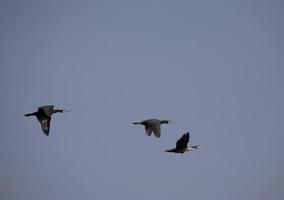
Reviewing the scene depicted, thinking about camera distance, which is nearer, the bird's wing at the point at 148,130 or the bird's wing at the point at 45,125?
the bird's wing at the point at 45,125

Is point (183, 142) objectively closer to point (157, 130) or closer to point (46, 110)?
point (157, 130)

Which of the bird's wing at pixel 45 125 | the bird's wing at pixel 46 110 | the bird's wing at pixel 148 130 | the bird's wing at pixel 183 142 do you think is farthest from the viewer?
the bird's wing at pixel 148 130

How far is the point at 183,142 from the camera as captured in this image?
332ft

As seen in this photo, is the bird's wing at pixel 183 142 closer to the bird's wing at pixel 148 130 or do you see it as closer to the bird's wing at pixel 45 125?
the bird's wing at pixel 148 130

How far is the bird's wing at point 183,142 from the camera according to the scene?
99613 mm

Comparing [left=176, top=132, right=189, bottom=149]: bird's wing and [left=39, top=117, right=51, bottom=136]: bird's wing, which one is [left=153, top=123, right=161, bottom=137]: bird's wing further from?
[left=39, top=117, right=51, bottom=136]: bird's wing

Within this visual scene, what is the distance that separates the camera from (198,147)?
106m

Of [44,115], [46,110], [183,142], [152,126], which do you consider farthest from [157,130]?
[44,115]

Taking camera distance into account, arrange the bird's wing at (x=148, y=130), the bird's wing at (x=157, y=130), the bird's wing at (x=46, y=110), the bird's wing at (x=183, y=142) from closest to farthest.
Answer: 1. the bird's wing at (x=183, y=142)
2. the bird's wing at (x=46, y=110)
3. the bird's wing at (x=157, y=130)
4. the bird's wing at (x=148, y=130)

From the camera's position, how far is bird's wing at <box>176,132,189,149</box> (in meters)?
99.6

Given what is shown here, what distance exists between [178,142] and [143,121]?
17.1 ft

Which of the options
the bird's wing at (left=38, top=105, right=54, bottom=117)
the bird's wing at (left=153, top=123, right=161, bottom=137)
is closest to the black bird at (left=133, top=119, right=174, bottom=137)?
the bird's wing at (left=153, top=123, right=161, bottom=137)

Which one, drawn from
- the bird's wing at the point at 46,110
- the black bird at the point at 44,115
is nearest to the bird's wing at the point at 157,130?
the black bird at the point at 44,115

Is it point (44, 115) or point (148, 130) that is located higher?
point (44, 115)
